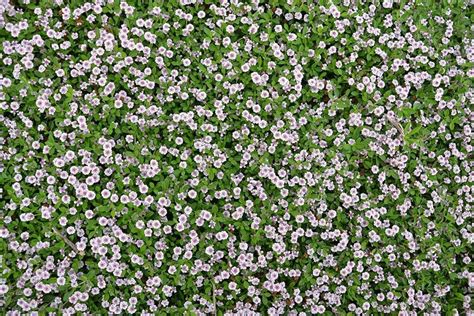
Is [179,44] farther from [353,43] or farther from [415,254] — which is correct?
[415,254]

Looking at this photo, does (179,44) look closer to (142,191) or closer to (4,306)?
(142,191)

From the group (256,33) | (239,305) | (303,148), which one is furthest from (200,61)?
(239,305)

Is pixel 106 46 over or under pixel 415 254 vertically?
over

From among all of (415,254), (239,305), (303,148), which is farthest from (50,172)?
(415,254)

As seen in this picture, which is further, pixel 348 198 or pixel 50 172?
pixel 348 198

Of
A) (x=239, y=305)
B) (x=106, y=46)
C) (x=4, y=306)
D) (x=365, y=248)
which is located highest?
(x=106, y=46)

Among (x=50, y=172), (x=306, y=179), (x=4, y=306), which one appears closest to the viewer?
(x=4, y=306)

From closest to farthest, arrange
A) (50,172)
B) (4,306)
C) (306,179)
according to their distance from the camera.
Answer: (4,306) → (50,172) → (306,179)
